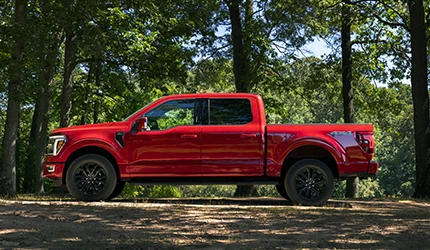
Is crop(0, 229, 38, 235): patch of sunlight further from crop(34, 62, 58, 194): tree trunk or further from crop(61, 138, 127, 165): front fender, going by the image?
crop(34, 62, 58, 194): tree trunk

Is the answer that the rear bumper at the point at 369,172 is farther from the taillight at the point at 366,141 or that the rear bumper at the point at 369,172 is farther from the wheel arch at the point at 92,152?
the wheel arch at the point at 92,152

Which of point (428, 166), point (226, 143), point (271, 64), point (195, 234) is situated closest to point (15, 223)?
point (195, 234)

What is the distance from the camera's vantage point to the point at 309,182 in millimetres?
10344

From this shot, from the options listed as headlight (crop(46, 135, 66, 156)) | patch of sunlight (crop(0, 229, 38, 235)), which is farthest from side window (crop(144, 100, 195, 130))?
patch of sunlight (crop(0, 229, 38, 235))

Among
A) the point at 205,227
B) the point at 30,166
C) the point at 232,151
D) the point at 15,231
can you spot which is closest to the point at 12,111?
the point at 232,151

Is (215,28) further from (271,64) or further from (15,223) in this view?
(15,223)

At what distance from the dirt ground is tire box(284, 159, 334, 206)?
0.41 metres

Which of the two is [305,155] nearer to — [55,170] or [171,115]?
[171,115]

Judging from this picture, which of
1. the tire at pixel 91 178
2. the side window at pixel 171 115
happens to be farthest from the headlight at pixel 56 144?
the side window at pixel 171 115

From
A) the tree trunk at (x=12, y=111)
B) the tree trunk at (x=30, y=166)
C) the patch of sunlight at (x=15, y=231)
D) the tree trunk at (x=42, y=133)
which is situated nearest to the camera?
the patch of sunlight at (x=15, y=231)

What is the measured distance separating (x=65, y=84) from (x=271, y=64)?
25.3 feet

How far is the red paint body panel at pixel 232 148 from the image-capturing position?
10.2 m

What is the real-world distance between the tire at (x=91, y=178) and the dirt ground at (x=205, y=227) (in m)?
0.49

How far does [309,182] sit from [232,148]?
152 centimetres
